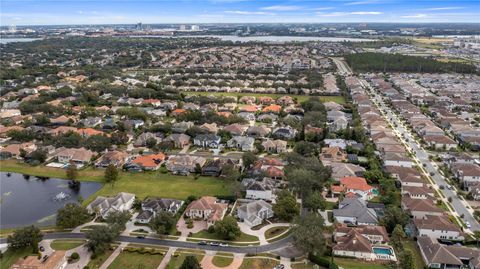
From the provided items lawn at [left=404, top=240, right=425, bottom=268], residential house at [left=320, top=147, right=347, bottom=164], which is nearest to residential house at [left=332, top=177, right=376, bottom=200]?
residential house at [left=320, top=147, right=347, bottom=164]

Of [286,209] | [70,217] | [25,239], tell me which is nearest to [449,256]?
[286,209]

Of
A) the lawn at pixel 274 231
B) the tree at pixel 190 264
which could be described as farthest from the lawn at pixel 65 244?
the lawn at pixel 274 231

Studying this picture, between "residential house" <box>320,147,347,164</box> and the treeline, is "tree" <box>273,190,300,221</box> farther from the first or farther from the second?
the treeline

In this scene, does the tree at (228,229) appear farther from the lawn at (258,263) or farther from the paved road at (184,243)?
the lawn at (258,263)

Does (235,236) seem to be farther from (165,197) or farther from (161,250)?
(165,197)

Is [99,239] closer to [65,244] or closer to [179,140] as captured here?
[65,244]

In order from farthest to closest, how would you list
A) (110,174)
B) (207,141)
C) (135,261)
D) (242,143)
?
(207,141)
(242,143)
(110,174)
(135,261)

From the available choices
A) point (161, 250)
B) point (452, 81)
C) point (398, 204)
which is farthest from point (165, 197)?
point (452, 81)
